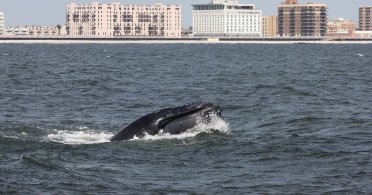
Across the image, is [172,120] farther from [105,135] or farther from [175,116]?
[105,135]

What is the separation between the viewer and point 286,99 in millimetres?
47156

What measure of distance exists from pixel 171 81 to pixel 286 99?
723 inches

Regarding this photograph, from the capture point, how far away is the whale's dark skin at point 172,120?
28.7m

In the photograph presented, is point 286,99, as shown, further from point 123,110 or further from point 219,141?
point 219,141

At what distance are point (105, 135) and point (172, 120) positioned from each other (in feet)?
11.3

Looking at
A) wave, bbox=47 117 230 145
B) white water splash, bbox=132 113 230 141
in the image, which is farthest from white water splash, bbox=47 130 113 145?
white water splash, bbox=132 113 230 141

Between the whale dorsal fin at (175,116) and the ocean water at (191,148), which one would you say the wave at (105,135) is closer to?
the ocean water at (191,148)

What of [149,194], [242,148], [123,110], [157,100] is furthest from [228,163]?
[157,100]

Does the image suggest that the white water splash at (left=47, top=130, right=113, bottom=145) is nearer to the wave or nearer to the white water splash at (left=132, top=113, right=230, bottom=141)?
the wave

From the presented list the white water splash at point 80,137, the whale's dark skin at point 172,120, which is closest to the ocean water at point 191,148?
the white water splash at point 80,137

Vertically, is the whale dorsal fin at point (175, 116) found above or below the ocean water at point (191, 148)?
above

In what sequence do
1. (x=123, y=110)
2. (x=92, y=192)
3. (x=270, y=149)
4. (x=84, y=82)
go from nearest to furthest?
(x=92, y=192)
(x=270, y=149)
(x=123, y=110)
(x=84, y=82)

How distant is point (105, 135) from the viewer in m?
31.5

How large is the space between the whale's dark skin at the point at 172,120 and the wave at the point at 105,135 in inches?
6.7
